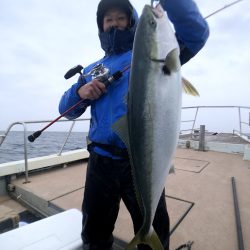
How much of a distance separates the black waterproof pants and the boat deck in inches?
21.0

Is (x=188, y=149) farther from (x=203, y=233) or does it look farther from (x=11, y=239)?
(x=11, y=239)

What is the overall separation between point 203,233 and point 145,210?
1.54m

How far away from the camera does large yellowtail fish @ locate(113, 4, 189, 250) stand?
1361mm

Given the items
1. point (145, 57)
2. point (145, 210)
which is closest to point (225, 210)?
point (145, 210)

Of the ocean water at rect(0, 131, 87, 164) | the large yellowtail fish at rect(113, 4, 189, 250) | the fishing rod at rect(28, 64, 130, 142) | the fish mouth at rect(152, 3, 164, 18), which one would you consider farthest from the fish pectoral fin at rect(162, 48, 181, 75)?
the ocean water at rect(0, 131, 87, 164)

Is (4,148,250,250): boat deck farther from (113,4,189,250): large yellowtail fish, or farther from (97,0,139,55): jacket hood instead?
(97,0,139,55): jacket hood

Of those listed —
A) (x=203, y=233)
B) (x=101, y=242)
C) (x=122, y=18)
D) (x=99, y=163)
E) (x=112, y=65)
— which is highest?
(x=122, y=18)

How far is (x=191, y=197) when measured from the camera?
3746 millimetres

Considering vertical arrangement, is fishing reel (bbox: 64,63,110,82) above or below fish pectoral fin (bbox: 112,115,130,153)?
above

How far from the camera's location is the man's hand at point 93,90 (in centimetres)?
191

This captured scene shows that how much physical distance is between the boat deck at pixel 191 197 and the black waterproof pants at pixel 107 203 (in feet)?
1.75

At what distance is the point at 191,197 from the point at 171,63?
284cm

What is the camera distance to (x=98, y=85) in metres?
1.91

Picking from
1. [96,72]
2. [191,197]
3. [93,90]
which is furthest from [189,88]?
[191,197]
